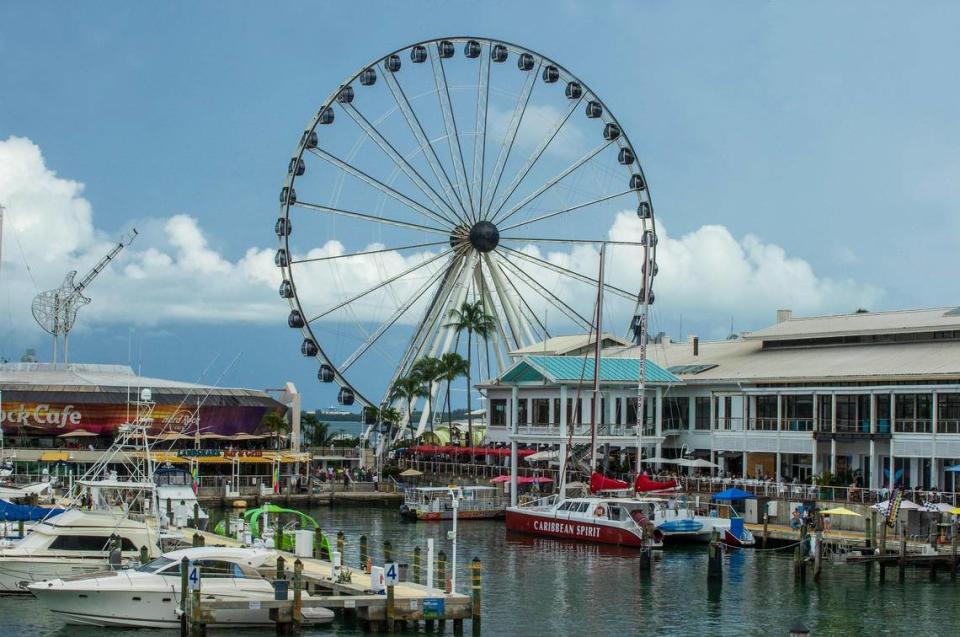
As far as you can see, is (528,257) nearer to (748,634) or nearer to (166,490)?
(166,490)

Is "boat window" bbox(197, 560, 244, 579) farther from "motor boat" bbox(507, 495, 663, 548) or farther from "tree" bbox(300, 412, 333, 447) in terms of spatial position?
"tree" bbox(300, 412, 333, 447)

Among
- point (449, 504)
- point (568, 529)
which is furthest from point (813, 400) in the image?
point (449, 504)

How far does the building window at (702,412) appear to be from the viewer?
2992 inches

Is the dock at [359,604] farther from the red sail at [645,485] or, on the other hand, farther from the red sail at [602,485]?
the red sail at [602,485]

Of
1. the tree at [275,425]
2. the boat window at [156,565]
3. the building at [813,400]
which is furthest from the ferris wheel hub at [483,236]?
the boat window at [156,565]

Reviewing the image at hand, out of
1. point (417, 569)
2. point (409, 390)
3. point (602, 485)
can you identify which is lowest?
point (417, 569)

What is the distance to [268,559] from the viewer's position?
37938 mm

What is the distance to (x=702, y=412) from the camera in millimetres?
76438

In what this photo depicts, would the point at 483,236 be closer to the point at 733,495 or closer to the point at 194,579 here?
the point at 733,495

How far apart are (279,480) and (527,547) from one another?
31.6m

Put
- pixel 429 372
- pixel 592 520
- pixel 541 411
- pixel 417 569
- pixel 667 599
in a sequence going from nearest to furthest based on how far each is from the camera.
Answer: pixel 667 599, pixel 417 569, pixel 592 520, pixel 541 411, pixel 429 372

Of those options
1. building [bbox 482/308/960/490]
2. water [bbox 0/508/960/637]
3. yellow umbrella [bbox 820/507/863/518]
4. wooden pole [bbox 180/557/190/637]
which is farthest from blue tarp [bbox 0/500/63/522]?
yellow umbrella [bbox 820/507/863/518]

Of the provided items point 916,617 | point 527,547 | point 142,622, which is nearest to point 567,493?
point 527,547

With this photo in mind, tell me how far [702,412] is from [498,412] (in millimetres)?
15895
